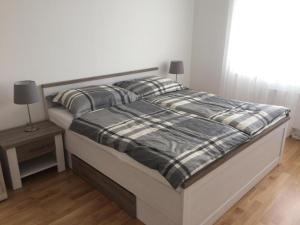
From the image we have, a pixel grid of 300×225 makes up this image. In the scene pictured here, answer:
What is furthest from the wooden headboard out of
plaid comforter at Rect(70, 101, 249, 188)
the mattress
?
plaid comforter at Rect(70, 101, 249, 188)

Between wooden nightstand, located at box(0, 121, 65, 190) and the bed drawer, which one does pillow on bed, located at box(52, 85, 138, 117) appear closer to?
wooden nightstand, located at box(0, 121, 65, 190)

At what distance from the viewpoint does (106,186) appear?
Result: 87.5 inches

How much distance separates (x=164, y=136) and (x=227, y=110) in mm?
856

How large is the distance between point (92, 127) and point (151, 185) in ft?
2.44

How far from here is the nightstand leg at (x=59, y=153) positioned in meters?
2.51

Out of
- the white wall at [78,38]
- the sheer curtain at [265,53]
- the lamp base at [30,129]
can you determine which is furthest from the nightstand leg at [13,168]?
the sheer curtain at [265,53]

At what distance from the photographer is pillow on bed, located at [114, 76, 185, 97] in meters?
3.03

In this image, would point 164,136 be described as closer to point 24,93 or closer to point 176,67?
point 24,93

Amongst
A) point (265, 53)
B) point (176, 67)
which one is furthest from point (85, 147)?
point (265, 53)

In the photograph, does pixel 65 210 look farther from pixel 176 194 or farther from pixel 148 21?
pixel 148 21

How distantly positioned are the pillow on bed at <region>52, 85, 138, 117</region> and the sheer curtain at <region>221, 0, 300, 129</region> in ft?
5.30

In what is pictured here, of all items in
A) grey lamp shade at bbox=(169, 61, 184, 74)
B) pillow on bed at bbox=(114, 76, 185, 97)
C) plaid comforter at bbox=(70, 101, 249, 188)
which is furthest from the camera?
grey lamp shade at bbox=(169, 61, 184, 74)

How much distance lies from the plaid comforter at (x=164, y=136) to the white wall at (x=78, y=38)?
0.68 metres

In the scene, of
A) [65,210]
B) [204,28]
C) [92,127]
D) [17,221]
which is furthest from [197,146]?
[204,28]
